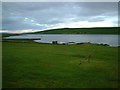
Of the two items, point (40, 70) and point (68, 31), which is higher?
point (68, 31)

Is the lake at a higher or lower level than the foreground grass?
higher

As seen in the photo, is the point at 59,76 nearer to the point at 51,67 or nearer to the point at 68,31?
the point at 51,67

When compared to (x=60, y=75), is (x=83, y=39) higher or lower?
higher

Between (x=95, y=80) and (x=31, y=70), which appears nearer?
(x=95, y=80)

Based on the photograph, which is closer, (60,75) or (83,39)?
(60,75)

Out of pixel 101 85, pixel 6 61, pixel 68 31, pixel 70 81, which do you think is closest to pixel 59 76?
pixel 70 81

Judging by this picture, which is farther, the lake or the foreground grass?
the lake

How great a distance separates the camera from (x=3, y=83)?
1195 centimetres

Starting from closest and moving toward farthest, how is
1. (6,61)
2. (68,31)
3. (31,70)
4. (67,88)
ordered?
1. (67,88)
2. (31,70)
3. (6,61)
4. (68,31)

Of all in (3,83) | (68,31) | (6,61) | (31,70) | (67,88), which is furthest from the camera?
(68,31)

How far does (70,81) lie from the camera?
12.1 m

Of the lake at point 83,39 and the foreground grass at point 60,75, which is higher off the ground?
the lake at point 83,39

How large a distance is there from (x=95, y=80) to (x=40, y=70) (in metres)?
4.32

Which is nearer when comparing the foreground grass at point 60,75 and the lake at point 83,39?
the foreground grass at point 60,75
